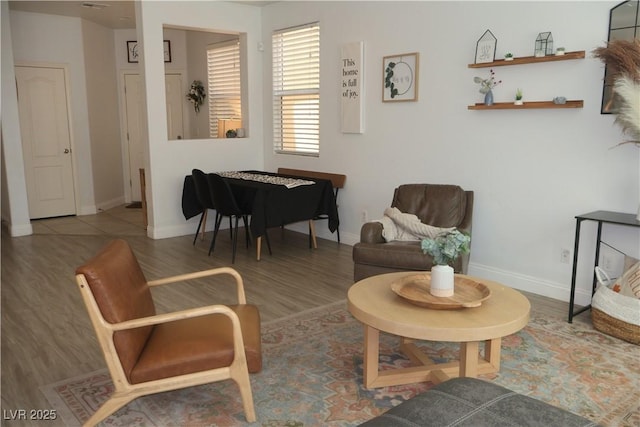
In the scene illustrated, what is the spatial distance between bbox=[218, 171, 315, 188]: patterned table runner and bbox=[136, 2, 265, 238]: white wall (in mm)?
431

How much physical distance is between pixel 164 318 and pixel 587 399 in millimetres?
2029

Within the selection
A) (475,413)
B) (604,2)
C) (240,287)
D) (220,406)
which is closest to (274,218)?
(240,287)

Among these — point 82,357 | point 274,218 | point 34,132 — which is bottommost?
point 82,357

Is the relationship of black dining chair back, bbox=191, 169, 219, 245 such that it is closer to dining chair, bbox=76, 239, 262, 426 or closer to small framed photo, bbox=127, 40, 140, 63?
dining chair, bbox=76, 239, 262, 426

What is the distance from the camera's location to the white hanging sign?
5.40m

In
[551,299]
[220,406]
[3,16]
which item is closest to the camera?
[220,406]

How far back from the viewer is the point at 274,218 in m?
5.16

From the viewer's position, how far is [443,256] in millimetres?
2633

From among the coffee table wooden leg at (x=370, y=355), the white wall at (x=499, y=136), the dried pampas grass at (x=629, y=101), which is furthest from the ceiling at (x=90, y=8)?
the coffee table wooden leg at (x=370, y=355)

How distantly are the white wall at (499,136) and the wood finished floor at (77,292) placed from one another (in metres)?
0.50

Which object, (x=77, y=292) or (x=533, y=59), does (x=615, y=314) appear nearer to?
(x=533, y=59)

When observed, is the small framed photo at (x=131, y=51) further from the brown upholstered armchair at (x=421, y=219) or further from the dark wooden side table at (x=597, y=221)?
the dark wooden side table at (x=597, y=221)

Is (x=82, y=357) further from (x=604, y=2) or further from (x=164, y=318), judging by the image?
(x=604, y=2)

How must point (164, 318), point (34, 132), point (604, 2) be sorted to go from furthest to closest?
point (34, 132), point (604, 2), point (164, 318)
